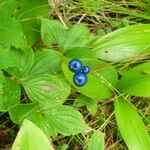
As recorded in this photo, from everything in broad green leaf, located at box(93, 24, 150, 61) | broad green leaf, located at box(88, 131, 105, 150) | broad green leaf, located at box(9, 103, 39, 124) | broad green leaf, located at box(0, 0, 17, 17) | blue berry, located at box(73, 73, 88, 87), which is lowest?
broad green leaf, located at box(88, 131, 105, 150)

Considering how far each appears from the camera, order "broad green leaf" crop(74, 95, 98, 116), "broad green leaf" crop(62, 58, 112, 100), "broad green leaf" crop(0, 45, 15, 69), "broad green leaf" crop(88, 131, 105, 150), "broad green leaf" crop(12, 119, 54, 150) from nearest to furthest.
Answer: "broad green leaf" crop(12, 119, 54, 150) → "broad green leaf" crop(0, 45, 15, 69) → "broad green leaf" crop(88, 131, 105, 150) → "broad green leaf" crop(62, 58, 112, 100) → "broad green leaf" crop(74, 95, 98, 116)

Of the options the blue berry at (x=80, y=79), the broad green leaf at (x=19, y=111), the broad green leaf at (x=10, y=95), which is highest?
the blue berry at (x=80, y=79)

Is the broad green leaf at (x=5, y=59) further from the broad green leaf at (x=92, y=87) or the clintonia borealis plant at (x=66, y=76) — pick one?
the broad green leaf at (x=92, y=87)

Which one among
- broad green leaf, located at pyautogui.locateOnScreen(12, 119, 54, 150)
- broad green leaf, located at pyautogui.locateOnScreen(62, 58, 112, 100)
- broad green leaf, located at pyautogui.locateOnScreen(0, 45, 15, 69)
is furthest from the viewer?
broad green leaf, located at pyautogui.locateOnScreen(62, 58, 112, 100)

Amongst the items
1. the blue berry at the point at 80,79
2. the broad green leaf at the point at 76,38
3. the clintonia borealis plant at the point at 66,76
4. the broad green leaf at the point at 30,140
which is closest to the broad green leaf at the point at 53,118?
the clintonia borealis plant at the point at 66,76

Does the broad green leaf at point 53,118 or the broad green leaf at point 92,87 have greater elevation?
the broad green leaf at point 92,87

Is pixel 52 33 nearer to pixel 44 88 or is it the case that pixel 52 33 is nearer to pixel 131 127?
pixel 44 88

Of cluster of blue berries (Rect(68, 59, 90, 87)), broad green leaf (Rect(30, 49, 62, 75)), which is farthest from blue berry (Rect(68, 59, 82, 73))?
broad green leaf (Rect(30, 49, 62, 75))

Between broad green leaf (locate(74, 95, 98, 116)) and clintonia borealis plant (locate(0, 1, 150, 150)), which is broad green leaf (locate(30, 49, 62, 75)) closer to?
clintonia borealis plant (locate(0, 1, 150, 150))
